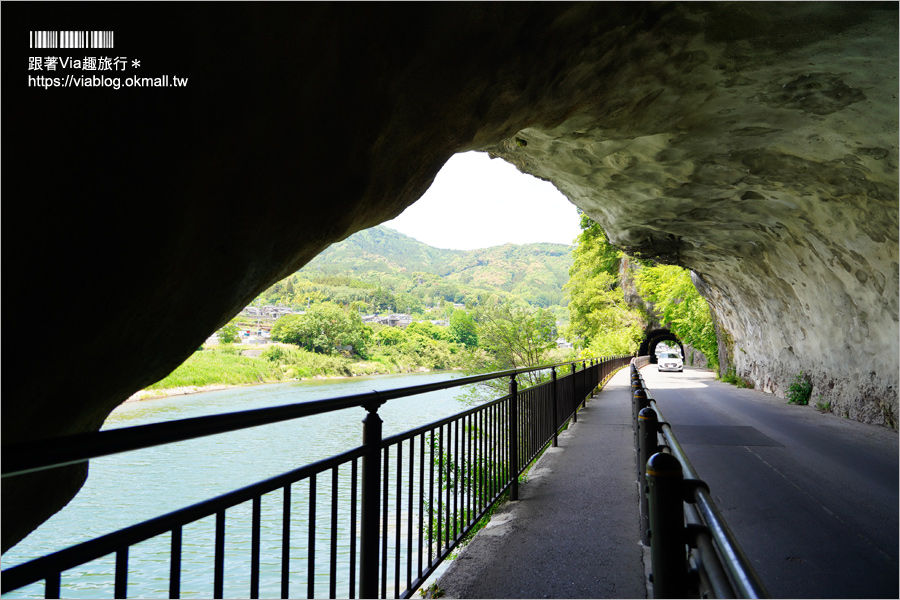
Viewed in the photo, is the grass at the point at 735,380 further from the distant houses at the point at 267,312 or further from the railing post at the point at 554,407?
the distant houses at the point at 267,312

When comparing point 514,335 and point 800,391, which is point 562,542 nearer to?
point 800,391

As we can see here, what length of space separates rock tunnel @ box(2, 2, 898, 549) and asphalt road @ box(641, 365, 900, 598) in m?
2.93

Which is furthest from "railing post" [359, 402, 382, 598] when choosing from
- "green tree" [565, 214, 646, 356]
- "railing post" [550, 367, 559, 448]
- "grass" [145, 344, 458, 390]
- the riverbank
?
"grass" [145, 344, 458, 390]

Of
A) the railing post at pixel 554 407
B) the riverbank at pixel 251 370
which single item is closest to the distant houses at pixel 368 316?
the riverbank at pixel 251 370

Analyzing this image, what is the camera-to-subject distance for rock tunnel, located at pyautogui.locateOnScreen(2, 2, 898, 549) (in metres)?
1.92

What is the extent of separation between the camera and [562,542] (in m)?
3.77

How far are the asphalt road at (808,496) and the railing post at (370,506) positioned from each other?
1.72 m

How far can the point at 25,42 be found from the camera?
74.9 inches

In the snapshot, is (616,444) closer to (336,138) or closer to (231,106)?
(336,138)

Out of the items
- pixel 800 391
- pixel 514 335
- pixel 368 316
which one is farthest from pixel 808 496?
pixel 368 316

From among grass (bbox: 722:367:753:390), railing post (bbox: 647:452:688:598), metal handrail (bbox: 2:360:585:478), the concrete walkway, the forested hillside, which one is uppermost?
the forested hillside

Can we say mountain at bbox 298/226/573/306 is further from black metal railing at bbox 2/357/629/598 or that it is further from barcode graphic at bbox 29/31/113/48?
barcode graphic at bbox 29/31/113/48

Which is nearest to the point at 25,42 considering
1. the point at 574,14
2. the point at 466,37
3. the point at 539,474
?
the point at 466,37

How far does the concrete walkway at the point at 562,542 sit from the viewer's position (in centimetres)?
309
